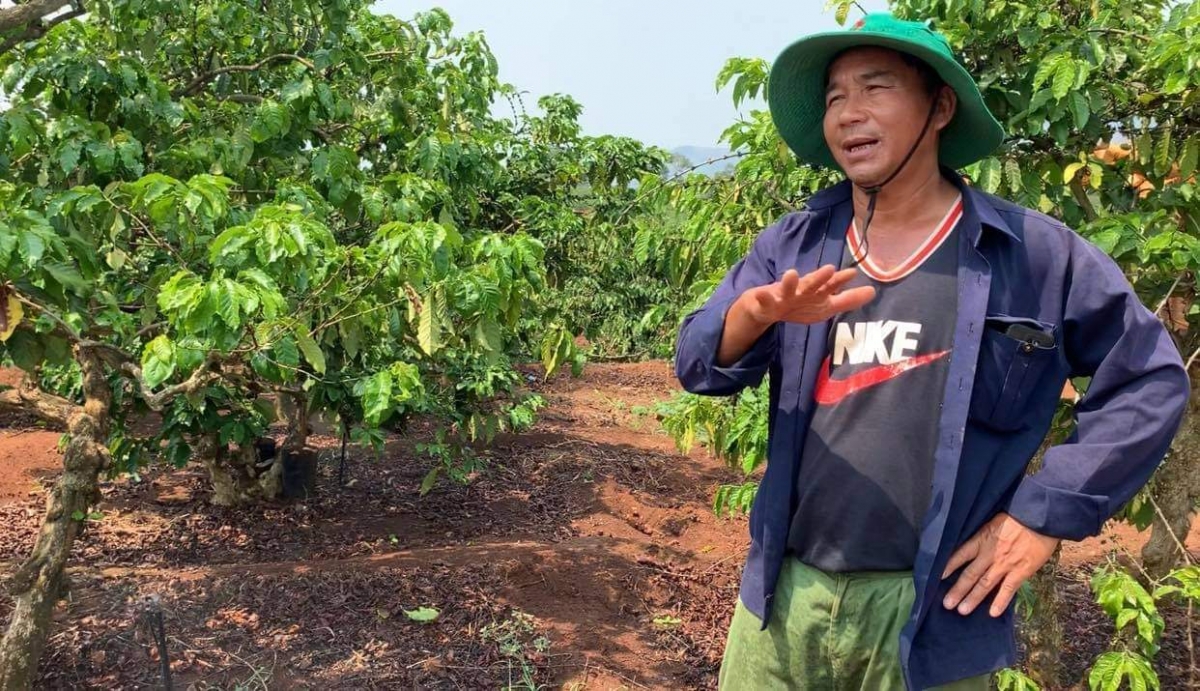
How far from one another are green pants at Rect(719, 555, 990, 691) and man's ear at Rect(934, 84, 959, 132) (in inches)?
28.9

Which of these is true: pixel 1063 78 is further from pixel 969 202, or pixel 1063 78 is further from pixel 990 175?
pixel 969 202

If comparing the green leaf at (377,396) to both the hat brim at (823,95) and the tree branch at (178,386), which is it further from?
the hat brim at (823,95)

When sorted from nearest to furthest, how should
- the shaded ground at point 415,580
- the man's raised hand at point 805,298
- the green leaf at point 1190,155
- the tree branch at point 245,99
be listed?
the man's raised hand at point 805,298, the green leaf at point 1190,155, the shaded ground at point 415,580, the tree branch at point 245,99

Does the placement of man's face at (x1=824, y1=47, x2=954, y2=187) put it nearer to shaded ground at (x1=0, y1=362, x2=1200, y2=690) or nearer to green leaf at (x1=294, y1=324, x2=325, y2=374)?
green leaf at (x1=294, y1=324, x2=325, y2=374)

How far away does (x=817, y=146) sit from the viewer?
176 cm

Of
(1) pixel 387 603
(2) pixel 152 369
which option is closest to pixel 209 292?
(2) pixel 152 369

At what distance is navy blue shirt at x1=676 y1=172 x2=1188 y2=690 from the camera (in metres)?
1.27

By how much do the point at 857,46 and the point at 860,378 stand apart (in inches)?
21.1

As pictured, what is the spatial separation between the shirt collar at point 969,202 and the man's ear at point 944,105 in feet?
0.30

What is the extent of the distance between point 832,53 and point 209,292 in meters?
1.60

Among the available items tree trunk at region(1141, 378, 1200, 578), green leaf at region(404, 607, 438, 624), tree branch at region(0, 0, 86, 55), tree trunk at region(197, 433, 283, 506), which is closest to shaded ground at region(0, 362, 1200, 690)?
green leaf at region(404, 607, 438, 624)

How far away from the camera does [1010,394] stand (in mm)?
1370

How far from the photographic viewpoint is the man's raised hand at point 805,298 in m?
1.18

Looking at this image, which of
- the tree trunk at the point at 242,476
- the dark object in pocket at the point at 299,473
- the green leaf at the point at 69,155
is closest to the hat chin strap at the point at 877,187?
the green leaf at the point at 69,155
